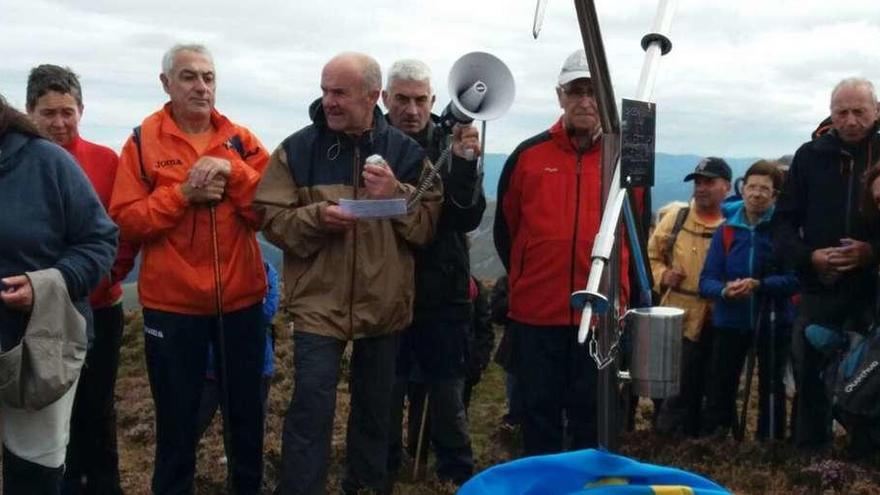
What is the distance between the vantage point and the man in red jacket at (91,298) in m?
5.71

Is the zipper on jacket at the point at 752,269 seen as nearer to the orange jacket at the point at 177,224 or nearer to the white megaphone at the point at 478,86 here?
the white megaphone at the point at 478,86

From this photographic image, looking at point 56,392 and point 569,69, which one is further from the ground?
point 569,69

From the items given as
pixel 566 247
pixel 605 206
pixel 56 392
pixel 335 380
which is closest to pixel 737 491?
pixel 566 247

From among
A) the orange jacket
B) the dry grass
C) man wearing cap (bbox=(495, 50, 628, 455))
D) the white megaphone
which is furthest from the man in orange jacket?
man wearing cap (bbox=(495, 50, 628, 455))

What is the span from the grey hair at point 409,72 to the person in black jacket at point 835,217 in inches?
94.9

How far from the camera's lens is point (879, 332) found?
6113 mm

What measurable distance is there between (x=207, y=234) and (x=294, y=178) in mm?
534

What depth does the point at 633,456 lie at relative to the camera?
26.2ft

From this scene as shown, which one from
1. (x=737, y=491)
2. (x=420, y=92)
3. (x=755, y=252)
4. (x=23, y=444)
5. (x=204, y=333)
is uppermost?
(x=420, y=92)

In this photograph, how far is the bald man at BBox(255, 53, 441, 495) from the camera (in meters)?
5.46

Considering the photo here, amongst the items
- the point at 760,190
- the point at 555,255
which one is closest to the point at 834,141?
the point at 760,190

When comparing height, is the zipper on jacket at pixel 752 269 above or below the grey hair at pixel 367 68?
below

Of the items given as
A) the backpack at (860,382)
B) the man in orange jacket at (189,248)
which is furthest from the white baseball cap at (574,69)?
the backpack at (860,382)

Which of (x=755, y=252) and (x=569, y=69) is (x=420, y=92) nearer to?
(x=569, y=69)
